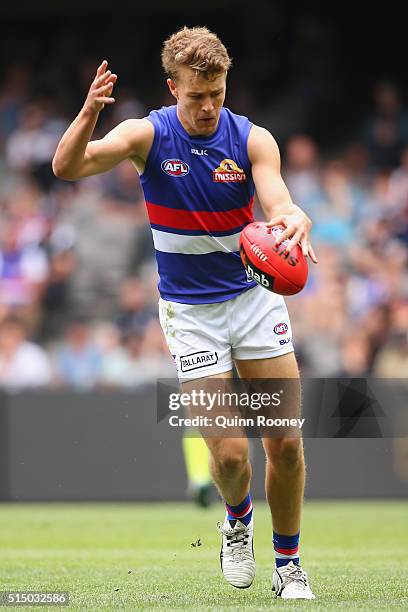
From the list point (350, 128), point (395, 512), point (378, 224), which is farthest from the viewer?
point (350, 128)

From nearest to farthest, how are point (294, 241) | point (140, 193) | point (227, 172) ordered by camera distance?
1. point (294, 241)
2. point (227, 172)
3. point (140, 193)

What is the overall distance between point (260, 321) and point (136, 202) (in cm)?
912

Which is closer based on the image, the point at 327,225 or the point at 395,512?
the point at 395,512

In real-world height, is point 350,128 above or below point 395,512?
above

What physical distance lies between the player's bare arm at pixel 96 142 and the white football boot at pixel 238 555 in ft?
6.40

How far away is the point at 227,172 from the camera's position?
18.9 ft

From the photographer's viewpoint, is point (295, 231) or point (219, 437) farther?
point (219, 437)

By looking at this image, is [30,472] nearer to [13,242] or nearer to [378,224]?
[13,242]

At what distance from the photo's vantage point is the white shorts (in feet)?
19.2

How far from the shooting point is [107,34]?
17.4 m

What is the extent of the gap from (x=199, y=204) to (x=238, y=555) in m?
1.76

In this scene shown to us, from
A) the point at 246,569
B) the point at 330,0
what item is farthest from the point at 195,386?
the point at 330,0

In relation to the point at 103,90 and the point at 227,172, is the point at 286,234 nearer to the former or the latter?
the point at 227,172

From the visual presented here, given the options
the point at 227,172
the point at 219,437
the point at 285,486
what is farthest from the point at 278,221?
the point at 285,486
